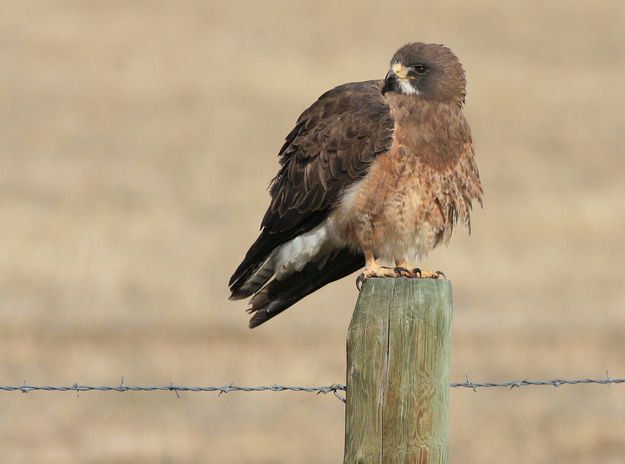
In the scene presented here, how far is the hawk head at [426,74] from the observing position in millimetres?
6336

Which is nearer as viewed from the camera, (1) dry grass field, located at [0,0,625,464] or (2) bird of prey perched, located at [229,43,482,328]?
(2) bird of prey perched, located at [229,43,482,328]

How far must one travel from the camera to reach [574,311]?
13.9 metres

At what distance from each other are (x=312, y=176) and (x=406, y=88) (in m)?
0.63

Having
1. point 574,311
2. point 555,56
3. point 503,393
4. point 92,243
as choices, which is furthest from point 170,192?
point 555,56

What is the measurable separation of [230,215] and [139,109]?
8190mm

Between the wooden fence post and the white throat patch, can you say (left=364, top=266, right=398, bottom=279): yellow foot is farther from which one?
the wooden fence post

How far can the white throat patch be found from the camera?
6.35 metres

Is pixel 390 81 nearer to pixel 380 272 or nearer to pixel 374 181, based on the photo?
pixel 374 181

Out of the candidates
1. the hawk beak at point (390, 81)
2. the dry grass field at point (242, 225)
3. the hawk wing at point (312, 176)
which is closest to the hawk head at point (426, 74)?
the hawk beak at point (390, 81)

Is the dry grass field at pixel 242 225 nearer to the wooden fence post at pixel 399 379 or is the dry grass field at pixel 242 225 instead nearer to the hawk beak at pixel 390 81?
the hawk beak at pixel 390 81

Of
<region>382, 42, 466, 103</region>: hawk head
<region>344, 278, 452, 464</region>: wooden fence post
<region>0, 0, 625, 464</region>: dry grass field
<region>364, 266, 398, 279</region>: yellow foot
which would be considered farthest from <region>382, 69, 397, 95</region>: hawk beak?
<region>0, 0, 625, 464</region>: dry grass field

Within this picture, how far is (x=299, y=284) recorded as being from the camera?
21.7 feet

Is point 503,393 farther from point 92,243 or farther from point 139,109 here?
point 139,109

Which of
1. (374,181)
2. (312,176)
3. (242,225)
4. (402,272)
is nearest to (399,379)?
(402,272)
